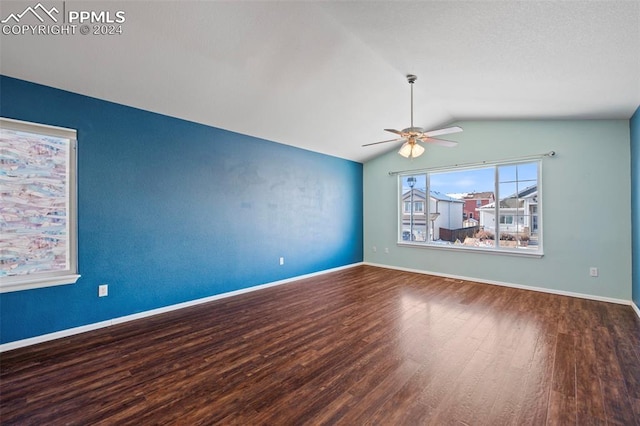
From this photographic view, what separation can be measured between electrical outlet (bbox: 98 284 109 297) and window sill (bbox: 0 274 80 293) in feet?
0.81

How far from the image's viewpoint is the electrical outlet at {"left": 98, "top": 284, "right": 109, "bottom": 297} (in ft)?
9.89

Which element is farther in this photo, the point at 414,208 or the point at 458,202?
the point at 414,208

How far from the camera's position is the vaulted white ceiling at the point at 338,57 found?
2105 millimetres

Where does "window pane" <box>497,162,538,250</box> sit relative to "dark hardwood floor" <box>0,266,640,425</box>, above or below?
above

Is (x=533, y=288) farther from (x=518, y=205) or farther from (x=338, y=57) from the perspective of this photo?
(x=338, y=57)

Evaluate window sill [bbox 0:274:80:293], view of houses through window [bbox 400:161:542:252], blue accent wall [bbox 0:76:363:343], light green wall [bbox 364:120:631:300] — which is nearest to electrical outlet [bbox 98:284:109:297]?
blue accent wall [bbox 0:76:363:343]

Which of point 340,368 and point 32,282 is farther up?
point 32,282

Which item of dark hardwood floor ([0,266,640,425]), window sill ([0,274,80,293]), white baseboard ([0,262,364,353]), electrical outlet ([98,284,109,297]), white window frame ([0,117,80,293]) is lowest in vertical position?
dark hardwood floor ([0,266,640,425])

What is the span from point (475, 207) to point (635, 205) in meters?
2.00

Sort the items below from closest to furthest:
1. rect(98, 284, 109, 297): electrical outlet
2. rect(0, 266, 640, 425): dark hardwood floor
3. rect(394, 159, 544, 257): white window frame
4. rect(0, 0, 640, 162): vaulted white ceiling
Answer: rect(0, 266, 640, 425): dark hardwood floor < rect(0, 0, 640, 162): vaulted white ceiling < rect(98, 284, 109, 297): electrical outlet < rect(394, 159, 544, 257): white window frame

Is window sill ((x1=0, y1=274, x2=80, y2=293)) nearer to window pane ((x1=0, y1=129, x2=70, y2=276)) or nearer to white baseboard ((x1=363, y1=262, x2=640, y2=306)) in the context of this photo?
window pane ((x1=0, y1=129, x2=70, y2=276))

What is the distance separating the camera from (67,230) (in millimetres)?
2855

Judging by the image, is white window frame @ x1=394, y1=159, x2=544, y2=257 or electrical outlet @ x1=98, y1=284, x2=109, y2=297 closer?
electrical outlet @ x1=98, y1=284, x2=109, y2=297

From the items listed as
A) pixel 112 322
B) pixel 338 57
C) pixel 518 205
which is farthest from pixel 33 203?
pixel 518 205
